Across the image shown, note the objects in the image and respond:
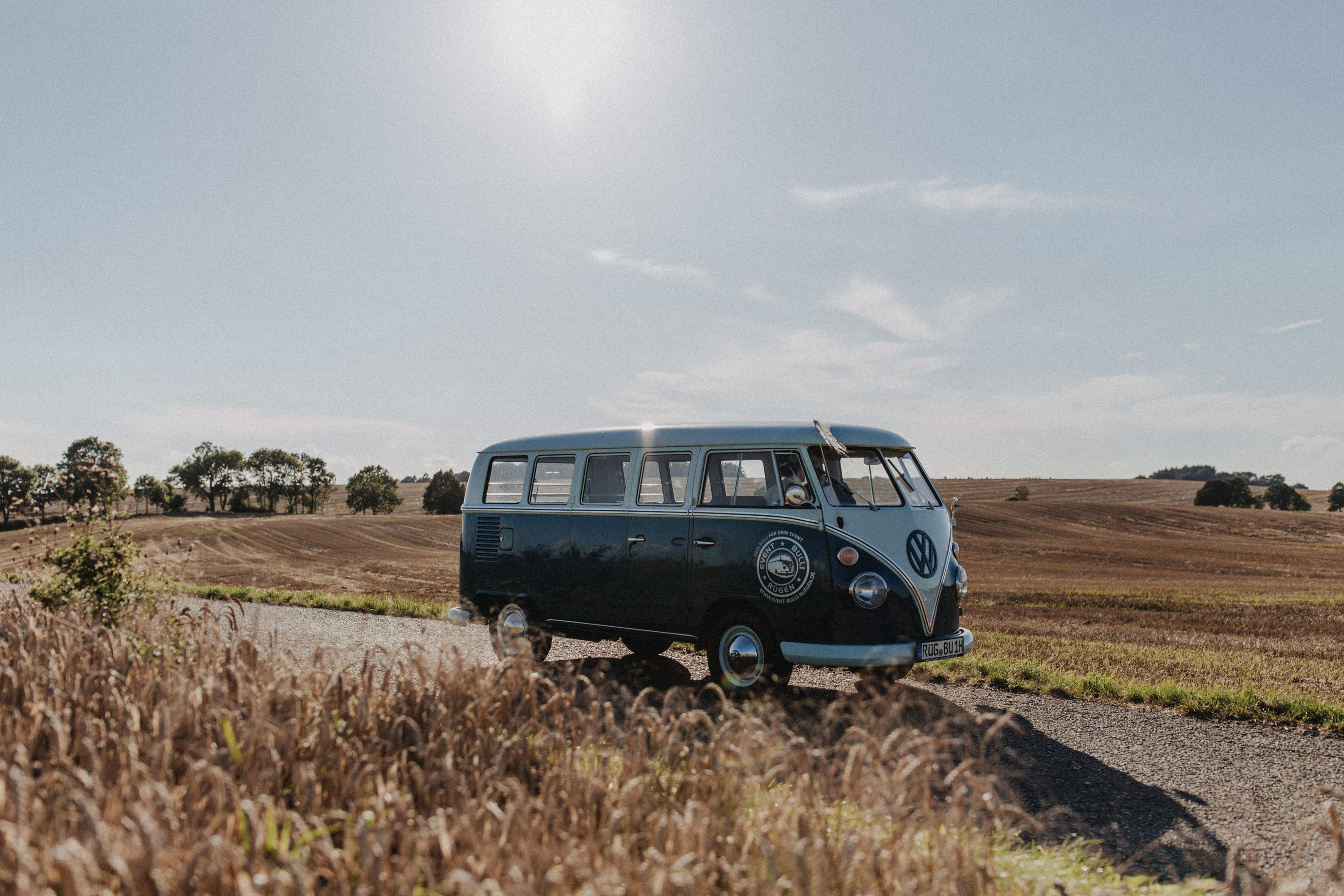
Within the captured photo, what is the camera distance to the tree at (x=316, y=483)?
9031 cm

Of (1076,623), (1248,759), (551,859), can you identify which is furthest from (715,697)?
(1076,623)

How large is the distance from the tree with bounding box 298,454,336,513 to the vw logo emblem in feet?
300

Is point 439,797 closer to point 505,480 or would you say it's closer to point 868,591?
point 868,591

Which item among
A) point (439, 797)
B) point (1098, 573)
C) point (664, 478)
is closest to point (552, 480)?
point (664, 478)

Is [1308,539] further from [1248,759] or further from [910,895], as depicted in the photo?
[910,895]

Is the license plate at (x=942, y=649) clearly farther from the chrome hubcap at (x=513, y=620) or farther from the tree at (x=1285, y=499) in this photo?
the tree at (x=1285, y=499)

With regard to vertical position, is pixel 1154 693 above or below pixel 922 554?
below

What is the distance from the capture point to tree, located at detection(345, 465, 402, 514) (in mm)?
85438

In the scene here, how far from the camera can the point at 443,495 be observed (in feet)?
251

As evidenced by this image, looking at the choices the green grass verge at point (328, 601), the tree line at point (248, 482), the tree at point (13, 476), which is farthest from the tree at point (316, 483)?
the green grass verge at point (328, 601)

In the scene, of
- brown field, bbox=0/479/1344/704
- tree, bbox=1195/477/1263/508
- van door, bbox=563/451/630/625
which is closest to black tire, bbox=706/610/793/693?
van door, bbox=563/451/630/625

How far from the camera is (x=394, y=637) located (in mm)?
10008

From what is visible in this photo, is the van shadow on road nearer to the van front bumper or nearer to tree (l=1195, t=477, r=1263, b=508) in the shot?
the van front bumper

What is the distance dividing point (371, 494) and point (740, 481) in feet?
277
